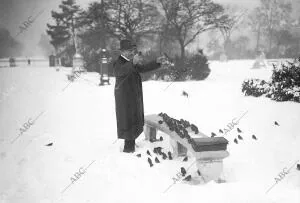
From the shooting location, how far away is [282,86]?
9.72 metres

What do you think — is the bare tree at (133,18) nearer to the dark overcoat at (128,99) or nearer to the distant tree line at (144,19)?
the distant tree line at (144,19)

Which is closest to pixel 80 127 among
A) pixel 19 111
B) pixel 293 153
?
pixel 19 111

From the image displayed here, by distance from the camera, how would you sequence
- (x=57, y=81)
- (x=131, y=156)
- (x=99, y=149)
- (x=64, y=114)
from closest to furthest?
1. (x=131, y=156)
2. (x=99, y=149)
3. (x=64, y=114)
4. (x=57, y=81)

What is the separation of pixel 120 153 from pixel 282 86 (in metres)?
6.45

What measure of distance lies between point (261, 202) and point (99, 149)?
3279 millimetres

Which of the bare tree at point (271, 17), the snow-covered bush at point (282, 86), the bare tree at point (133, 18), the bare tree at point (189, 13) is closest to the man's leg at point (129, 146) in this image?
the snow-covered bush at point (282, 86)

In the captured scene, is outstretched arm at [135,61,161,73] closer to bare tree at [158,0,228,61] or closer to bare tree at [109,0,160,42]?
bare tree at [158,0,228,61]

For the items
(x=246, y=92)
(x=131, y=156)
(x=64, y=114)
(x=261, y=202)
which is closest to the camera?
(x=261, y=202)

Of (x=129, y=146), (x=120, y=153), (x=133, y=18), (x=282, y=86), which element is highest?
(x=133, y=18)

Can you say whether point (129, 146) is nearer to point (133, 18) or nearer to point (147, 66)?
point (147, 66)

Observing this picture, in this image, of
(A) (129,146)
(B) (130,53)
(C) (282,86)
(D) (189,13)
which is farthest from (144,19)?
(A) (129,146)

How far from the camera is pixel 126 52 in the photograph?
17.8 ft

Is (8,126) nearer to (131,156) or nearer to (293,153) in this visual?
(131,156)

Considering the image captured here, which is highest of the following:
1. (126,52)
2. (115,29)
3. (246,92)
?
A: (115,29)
